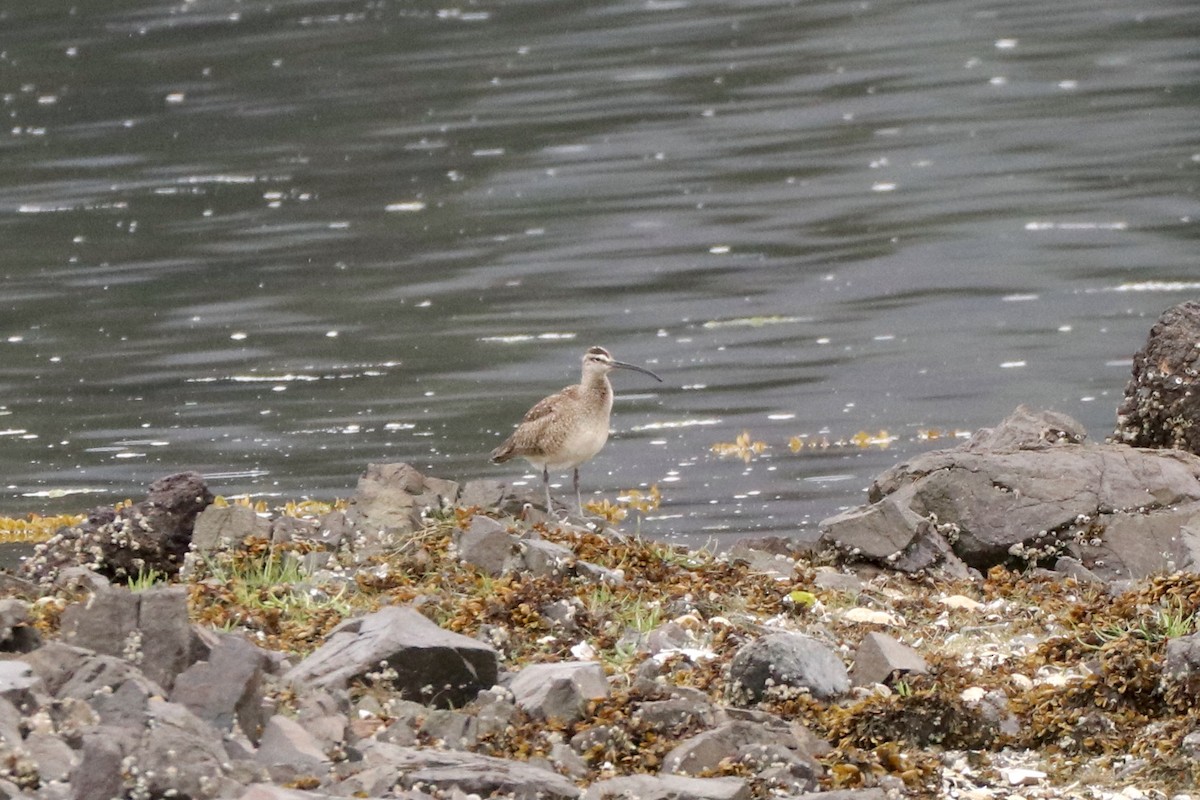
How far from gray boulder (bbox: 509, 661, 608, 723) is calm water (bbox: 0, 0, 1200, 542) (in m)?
7.04

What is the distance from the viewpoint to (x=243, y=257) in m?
29.5

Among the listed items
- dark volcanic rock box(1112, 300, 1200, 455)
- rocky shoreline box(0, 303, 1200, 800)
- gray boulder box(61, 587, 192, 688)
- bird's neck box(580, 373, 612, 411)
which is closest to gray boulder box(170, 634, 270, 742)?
rocky shoreline box(0, 303, 1200, 800)

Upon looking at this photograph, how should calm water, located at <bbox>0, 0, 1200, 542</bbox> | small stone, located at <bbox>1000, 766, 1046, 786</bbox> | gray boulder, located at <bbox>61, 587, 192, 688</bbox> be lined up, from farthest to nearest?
calm water, located at <bbox>0, 0, 1200, 542</bbox>, small stone, located at <bbox>1000, 766, 1046, 786</bbox>, gray boulder, located at <bbox>61, 587, 192, 688</bbox>

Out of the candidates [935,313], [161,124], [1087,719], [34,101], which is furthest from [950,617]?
[34,101]

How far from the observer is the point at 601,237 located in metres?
29.3

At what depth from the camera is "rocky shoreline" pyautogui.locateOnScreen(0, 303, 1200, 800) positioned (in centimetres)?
789

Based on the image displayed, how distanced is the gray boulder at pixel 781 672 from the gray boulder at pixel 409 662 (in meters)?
1.09

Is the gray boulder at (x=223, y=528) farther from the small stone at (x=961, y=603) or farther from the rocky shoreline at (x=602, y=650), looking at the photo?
the small stone at (x=961, y=603)

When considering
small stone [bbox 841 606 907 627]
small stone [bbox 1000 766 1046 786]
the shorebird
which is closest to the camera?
small stone [bbox 1000 766 1046 786]

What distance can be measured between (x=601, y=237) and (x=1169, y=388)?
50.9 ft

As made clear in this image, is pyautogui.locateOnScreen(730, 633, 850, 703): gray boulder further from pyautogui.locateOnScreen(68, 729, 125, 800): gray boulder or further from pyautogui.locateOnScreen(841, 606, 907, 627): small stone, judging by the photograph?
pyautogui.locateOnScreen(68, 729, 125, 800): gray boulder

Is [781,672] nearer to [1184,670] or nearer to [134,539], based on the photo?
[1184,670]

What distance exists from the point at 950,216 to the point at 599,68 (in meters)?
14.5

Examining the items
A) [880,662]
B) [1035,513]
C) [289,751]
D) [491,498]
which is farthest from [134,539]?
[1035,513]
